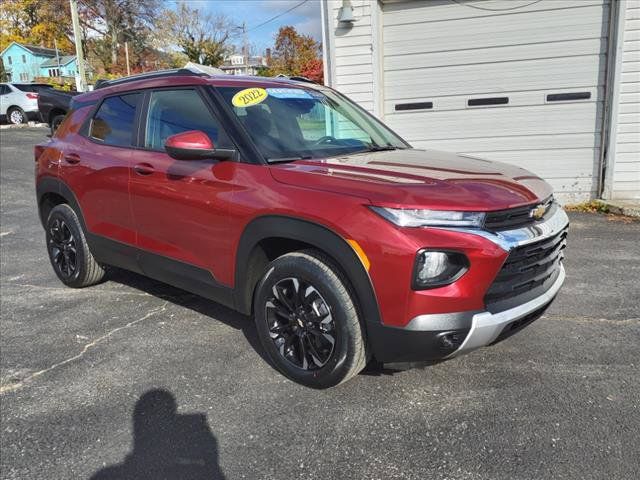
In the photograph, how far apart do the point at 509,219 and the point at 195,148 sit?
1.79 m

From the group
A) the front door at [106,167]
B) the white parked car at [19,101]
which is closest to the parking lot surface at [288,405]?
the front door at [106,167]

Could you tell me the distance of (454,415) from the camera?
9.26 feet

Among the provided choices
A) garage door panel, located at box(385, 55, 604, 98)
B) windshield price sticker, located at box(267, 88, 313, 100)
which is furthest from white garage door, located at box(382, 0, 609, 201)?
windshield price sticker, located at box(267, 88, 313, 100)

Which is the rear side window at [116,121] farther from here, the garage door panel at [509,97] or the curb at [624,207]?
the curb at [624,207]

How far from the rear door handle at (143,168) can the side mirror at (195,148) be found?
547 mm

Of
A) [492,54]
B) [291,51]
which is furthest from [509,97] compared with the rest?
[291,51]

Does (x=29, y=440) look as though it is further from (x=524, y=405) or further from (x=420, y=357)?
(x=524, y=405)

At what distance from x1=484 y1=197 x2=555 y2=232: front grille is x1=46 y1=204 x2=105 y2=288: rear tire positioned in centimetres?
347

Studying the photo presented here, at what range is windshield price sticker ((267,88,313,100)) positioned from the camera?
3.79 m

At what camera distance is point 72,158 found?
15.0 ft

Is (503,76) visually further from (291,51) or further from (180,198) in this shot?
(291,51)

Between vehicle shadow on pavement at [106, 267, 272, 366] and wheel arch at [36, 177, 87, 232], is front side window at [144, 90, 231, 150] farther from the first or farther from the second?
vehicle shadow on pavement at [106, 267, 272, 366]

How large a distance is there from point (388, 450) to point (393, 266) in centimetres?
87

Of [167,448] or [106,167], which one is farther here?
[106,167]
